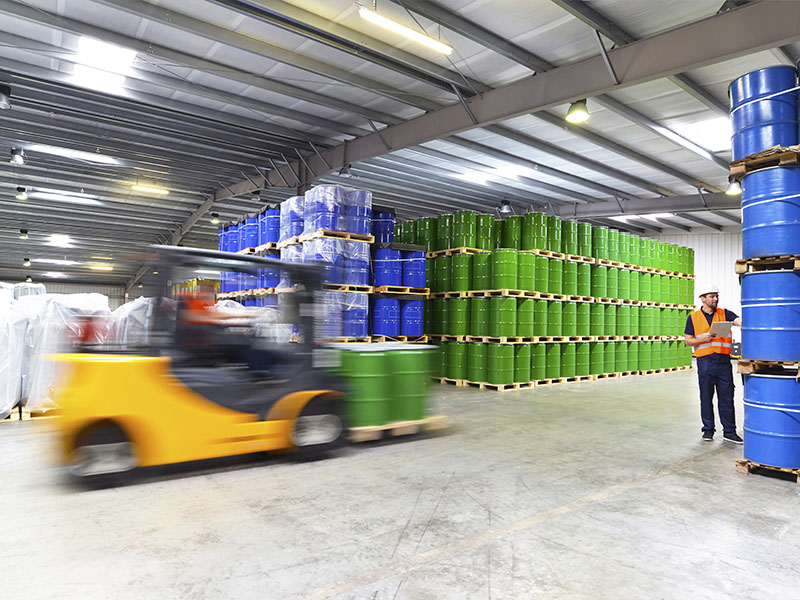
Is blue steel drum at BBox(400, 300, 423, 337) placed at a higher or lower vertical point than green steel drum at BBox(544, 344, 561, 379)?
higher

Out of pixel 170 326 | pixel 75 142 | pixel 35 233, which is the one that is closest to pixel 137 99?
pixel 75 142

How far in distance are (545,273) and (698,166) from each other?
5080mm

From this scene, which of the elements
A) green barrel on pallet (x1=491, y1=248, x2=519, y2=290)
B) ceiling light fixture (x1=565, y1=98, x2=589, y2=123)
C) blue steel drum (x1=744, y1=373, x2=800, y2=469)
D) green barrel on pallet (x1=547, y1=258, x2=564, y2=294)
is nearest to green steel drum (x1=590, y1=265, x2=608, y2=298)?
green barrel on pallet (x1=547, y1=258, x2=564, y2=294)

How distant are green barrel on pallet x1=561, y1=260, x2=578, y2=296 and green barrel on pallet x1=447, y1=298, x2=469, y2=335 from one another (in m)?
2.26

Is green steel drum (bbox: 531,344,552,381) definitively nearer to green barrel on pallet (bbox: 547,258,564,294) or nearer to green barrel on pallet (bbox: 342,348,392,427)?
green barrel on pallet (bbox: 547,258,564,294)

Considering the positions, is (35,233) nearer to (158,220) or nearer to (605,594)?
(158,220)

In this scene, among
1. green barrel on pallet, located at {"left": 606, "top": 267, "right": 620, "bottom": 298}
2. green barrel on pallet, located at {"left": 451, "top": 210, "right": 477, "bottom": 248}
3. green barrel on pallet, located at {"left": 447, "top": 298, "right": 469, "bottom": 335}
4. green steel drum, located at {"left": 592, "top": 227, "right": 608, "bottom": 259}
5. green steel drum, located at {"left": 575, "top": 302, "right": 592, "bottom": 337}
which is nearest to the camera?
green barrel on pallet, located at {"left": 447, "top": 298, "right": 469, "bottom": 335}

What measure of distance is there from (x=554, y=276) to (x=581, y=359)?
205 centimetres

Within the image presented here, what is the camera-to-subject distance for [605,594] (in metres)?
2.56

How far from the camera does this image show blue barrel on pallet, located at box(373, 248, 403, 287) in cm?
920

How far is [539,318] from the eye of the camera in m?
10.1

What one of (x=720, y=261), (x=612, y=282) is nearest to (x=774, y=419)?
(x=612, y=282)

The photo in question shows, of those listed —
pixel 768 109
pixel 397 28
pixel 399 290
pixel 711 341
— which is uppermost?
pixel 397 28

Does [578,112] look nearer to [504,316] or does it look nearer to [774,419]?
[504,316]
